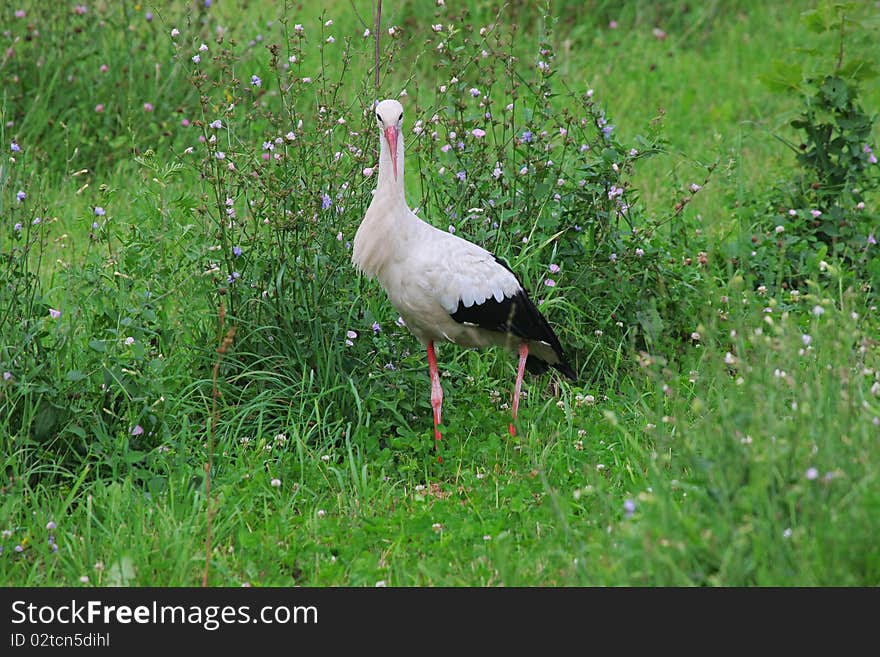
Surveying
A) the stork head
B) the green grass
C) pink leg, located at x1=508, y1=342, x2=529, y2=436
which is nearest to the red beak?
the stork head

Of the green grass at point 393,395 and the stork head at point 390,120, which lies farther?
the stork head at point 390,120

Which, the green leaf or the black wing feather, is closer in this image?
the green leaf

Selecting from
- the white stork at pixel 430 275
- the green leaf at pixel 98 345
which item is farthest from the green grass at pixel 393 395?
the white stork at pixel 430 275

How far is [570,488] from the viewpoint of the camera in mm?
4531

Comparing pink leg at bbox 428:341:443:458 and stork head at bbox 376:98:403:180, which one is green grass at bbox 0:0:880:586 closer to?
pink leg at bbox 428:341:443:458

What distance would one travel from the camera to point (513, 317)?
16.7ft

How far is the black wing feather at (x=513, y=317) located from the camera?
197 inches

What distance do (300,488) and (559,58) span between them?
566 centimetres

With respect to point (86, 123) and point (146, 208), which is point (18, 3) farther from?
point (146, 208)

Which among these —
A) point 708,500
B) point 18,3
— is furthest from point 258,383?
point 18,3

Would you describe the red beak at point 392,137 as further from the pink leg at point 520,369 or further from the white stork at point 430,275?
the pink leg at point 520,369

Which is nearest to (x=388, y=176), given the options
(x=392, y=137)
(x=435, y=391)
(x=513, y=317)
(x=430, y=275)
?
(x=392, y=137)

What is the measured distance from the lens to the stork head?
471 cm

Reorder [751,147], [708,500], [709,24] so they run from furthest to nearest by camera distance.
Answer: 1. [709,24]
2. [751,147]
3. [708,500]
